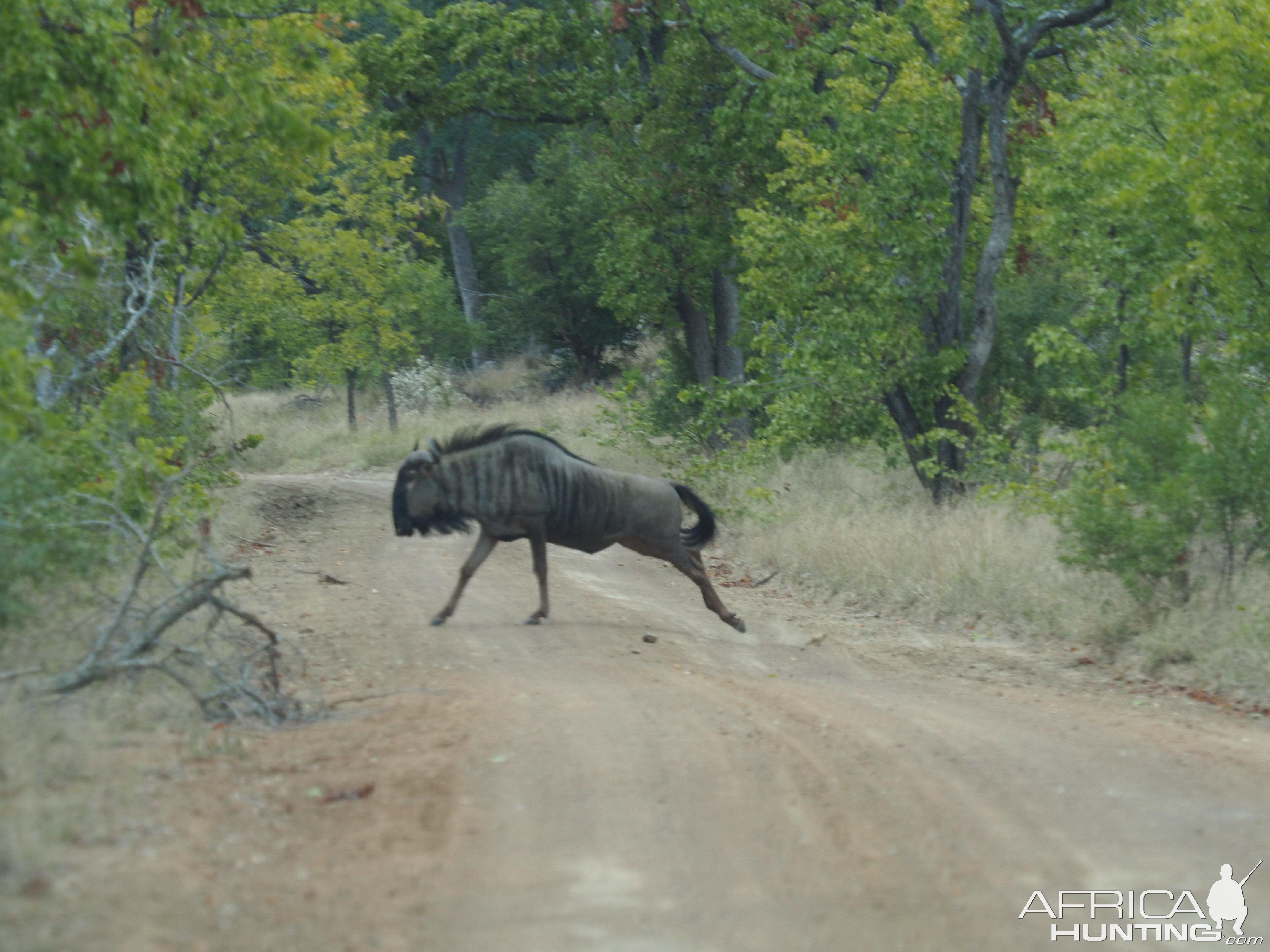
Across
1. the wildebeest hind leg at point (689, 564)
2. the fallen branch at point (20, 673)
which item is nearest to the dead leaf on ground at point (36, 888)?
the fallen branch at point (20, 673)

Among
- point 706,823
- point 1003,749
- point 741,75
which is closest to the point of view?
point 706,823

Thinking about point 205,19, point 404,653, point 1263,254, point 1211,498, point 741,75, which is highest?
point 741,75

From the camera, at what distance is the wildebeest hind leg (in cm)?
1224

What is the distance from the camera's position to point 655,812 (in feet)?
20.0

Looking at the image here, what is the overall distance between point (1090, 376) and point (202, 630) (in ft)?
41.7

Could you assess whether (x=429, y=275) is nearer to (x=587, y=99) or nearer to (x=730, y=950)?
(x=587, y=99)

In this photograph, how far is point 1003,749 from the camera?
→ 756 centimetres

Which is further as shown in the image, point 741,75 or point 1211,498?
point 741,75

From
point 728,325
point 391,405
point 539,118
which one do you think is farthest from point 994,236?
point 391,405

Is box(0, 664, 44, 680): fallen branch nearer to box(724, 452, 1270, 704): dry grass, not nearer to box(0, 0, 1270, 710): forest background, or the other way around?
box(0, 0, 1270, 710): forest background

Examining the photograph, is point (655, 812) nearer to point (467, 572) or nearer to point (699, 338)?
point (467, 572)

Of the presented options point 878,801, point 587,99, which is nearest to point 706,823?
point 878,801

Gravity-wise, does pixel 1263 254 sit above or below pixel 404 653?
above

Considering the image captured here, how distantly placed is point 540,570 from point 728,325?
13.4m
